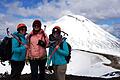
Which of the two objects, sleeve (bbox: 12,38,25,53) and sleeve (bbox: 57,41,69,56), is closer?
sleeve (bbox: 57,41,69,56)

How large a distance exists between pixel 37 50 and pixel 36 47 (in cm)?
9

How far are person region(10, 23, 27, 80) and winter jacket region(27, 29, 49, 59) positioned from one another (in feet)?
0.60

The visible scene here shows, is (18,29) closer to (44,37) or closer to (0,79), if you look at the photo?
(44,37)

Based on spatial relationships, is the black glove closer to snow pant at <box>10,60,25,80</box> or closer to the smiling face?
the smiling face

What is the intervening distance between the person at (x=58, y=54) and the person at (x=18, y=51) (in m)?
0.93

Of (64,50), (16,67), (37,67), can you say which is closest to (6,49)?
(16,67)

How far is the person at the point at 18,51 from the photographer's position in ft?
35.7

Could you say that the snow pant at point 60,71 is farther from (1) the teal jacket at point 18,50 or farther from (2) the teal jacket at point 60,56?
(1) the teal jacket at point 18,50

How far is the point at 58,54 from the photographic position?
34.4 ft

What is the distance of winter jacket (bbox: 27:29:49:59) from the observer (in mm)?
10802

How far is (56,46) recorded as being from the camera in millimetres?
10336

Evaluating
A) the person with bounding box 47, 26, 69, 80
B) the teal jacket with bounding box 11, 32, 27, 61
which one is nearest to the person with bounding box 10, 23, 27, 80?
the teal jacket with bounding box 11, 32, 27, 61

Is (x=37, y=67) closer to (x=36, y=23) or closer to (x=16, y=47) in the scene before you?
(x=16, y=47)

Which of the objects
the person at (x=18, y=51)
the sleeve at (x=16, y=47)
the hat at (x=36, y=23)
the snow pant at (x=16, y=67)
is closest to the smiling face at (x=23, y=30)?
the person at (x=18, y=51)
